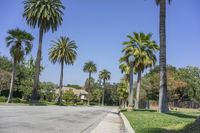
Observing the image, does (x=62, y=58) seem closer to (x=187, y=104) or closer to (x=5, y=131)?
(x=187, y=104)

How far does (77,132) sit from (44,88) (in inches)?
3859

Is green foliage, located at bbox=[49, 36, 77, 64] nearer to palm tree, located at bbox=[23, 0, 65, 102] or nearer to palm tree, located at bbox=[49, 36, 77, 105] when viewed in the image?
palm tree, located at bbox=[49, 36, 77, 105]

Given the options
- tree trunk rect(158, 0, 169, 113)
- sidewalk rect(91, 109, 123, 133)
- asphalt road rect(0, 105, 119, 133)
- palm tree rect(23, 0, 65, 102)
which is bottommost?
sidewalk rect(91, 109, 123, 133)

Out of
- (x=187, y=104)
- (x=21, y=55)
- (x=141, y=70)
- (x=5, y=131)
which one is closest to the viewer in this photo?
(x=5, y=131)

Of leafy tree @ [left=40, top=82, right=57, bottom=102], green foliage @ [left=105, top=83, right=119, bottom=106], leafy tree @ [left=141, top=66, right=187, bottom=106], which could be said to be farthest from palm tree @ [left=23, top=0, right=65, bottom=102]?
green foliage @ [left=105, top=83, right=119, bottom=106]

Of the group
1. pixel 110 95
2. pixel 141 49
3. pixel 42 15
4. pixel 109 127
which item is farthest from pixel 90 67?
pixel 109 127

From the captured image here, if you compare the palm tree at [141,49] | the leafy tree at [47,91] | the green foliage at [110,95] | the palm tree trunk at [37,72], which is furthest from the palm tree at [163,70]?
the green foliage at [110,95]

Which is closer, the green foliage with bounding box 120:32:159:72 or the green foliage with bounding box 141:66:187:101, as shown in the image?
the green foliage with bounding box 120:32:159:72

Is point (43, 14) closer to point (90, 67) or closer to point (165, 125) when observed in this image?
point (165, 125)

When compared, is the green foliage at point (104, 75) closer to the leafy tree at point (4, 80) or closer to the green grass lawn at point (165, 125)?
the leafy tree at point (4, 80)

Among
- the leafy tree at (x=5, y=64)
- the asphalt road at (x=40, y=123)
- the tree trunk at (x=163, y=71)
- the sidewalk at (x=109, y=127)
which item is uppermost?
the leafy tree at (x=5, y=64)

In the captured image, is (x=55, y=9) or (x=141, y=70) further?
(x=55, y=9)

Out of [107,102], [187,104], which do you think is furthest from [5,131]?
[107,102]

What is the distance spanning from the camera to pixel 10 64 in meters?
95.6
